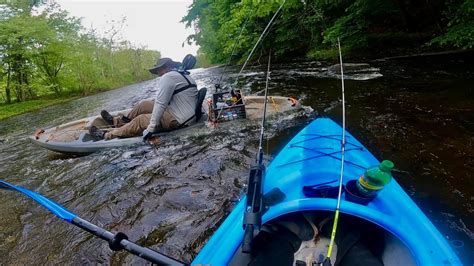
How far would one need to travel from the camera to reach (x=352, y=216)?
2152 mm

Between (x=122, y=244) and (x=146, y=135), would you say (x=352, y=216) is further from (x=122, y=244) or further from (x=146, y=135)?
(x=146, y=135)

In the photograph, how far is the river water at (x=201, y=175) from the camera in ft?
10.5

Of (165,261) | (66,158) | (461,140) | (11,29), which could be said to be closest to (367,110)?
(461,140)

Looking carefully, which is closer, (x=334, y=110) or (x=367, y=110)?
(x=367, y=110)

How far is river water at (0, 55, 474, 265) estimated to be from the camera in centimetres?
319

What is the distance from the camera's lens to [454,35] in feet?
26.8

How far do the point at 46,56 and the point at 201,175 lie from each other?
26.7 meters

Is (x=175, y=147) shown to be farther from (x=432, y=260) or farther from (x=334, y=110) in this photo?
(x=432, y=260)

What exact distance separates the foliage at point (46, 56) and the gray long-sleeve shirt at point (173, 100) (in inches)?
869

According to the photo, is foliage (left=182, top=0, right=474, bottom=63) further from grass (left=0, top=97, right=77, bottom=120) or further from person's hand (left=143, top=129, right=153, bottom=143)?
grass (left=0, top=97, right=77, bottom=120)

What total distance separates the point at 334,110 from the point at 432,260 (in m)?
5.72

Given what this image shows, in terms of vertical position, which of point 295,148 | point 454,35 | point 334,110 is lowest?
point 334,110

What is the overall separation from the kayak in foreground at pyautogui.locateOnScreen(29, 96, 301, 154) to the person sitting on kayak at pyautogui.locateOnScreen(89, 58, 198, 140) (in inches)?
7.1

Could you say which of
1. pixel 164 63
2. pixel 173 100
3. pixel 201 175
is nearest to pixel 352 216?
pixel 201 175
